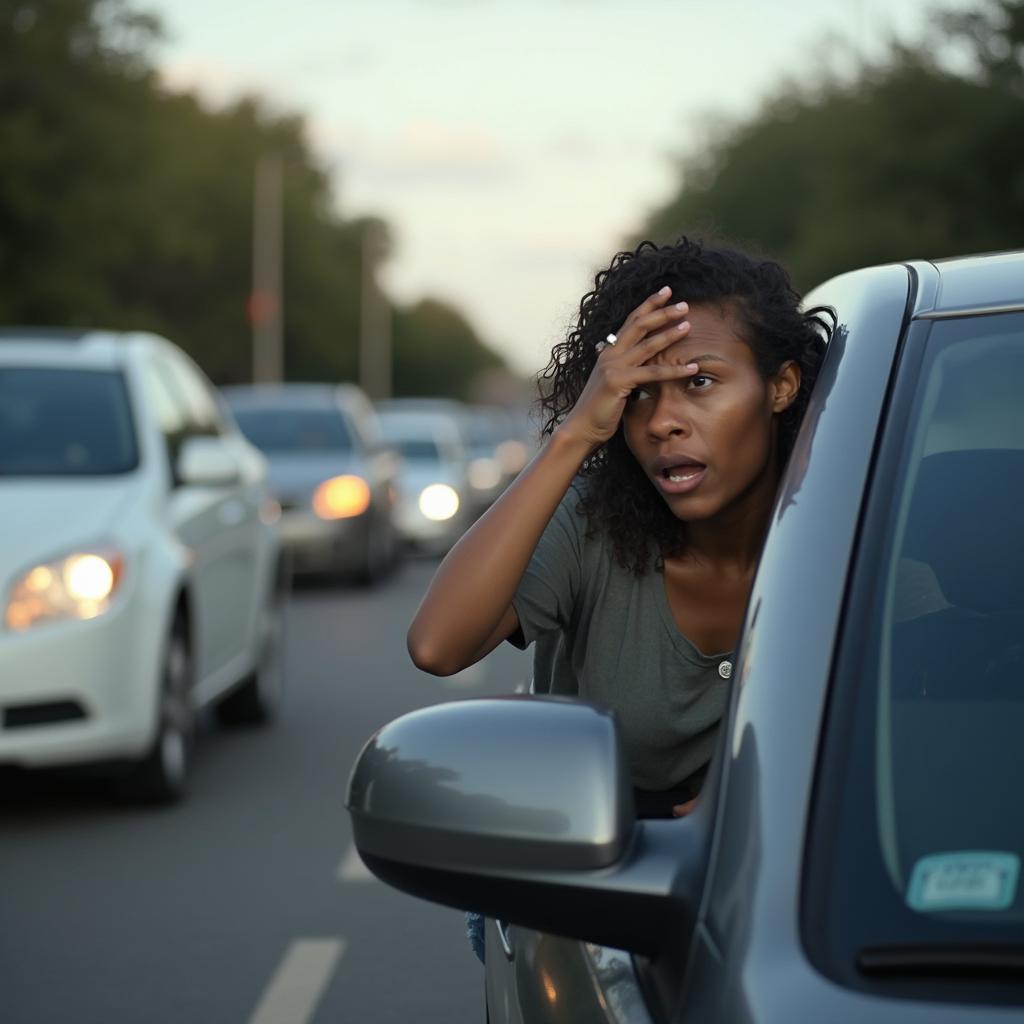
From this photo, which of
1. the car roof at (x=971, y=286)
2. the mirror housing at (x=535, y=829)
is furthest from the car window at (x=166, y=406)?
the mirror housing at (x=535, y=829)

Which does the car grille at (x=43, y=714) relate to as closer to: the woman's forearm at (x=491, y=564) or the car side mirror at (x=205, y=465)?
the car side mirror at (x=205, y=465)

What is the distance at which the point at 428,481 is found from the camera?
24.4 meters

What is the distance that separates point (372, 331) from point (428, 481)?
66.4 meters

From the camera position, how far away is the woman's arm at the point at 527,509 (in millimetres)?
2693

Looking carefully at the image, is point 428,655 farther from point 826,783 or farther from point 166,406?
point 166,406

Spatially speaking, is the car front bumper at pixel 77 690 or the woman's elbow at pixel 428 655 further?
the car front bumper at pixel 77 690

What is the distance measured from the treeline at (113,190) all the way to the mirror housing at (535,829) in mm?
45671

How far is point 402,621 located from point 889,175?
2531 cm

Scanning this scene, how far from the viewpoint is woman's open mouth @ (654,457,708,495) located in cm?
272


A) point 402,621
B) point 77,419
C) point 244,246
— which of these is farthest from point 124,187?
point 77,419

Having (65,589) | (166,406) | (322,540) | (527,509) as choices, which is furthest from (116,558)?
(322,540)

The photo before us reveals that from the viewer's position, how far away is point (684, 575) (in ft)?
9.46

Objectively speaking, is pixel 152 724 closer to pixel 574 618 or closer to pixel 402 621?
pixel 574 618

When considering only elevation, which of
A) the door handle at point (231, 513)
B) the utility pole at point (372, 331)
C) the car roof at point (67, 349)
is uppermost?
the car roof at point (67, 349)
